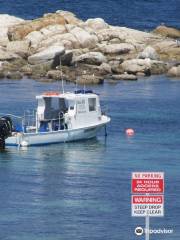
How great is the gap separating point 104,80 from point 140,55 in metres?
8.20

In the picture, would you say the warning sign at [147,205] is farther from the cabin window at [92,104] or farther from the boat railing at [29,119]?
the cabin window at [92,104]

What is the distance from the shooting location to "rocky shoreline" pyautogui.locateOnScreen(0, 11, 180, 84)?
10619 cm

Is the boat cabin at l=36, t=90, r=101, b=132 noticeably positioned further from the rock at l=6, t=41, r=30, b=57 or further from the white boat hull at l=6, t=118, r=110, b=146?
the rock at l=6, t=41, r=30, b=57

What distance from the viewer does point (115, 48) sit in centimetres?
11419

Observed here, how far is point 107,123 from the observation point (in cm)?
7988

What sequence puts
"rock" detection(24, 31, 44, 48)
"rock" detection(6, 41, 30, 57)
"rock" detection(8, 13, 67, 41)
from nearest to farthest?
"rock" detection(6, 41, 30, 57)
"rock" detection(24, 31, 44, 48)
"rock" detection(8, 13, 67, 41)

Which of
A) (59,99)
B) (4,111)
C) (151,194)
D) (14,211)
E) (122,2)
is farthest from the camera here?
(122,2)

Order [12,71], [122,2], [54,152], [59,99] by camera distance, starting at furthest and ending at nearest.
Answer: [122,2], [12,71], [59,99], [54,152]

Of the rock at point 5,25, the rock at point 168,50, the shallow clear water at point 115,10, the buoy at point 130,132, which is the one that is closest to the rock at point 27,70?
the rock at point 5,25

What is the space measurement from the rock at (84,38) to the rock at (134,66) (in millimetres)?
8252

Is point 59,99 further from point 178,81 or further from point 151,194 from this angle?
point 151,194

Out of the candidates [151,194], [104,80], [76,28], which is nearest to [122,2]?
[76,28]

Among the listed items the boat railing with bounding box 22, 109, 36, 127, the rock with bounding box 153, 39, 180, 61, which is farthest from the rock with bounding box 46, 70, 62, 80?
the boat railing with bounding box 22, 109, 36, 127

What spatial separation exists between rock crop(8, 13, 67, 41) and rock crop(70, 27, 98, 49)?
2.67 metres
